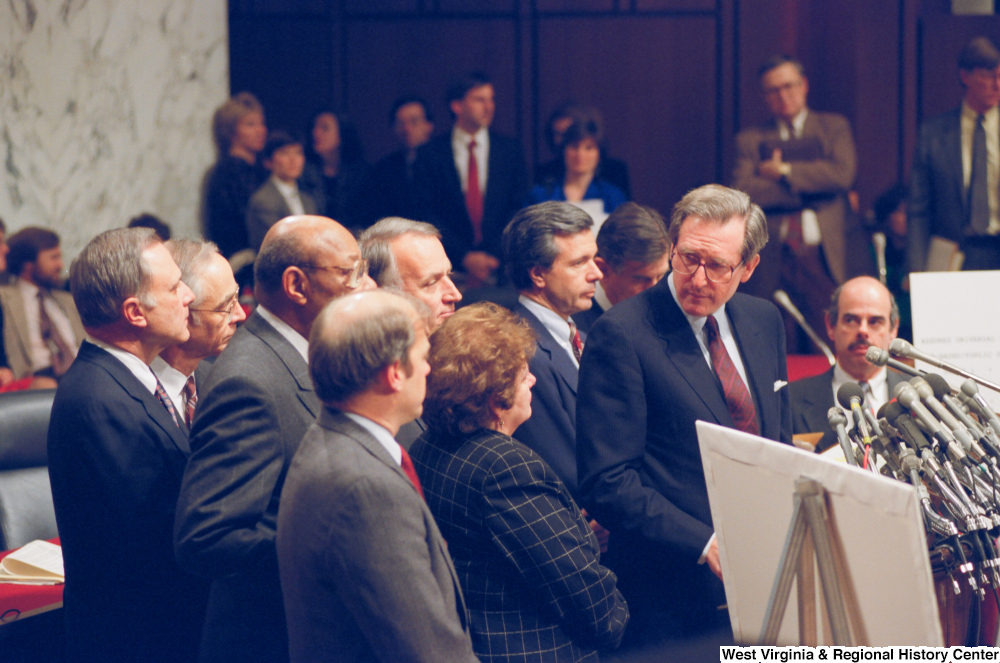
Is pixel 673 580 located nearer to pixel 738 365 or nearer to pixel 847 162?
pixel 738 365

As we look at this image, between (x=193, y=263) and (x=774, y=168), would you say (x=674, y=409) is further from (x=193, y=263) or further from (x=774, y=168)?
(x=774, y=168)

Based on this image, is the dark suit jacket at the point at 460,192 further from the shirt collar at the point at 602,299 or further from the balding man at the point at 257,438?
the balding man at the point at 257,438

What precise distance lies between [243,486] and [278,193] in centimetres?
404

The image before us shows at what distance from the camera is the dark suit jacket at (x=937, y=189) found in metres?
5.21

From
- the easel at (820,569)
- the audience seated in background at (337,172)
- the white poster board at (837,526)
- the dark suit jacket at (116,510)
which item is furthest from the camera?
the audience seated in background at (337,172)

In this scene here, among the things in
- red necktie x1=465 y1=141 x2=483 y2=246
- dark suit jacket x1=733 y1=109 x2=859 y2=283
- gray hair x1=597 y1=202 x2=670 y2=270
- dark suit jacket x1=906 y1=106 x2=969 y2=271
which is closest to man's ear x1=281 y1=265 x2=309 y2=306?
gray hair x1=597 y1=202 x2=670 y2=270

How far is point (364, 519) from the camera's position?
5.49 feet

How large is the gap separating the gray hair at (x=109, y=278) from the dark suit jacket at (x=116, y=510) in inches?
3.6

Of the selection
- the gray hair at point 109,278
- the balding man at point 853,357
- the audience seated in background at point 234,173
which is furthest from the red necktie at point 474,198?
the gray hair at point 109,278

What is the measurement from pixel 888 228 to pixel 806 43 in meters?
1.50

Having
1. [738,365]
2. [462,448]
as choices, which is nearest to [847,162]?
[738,365]

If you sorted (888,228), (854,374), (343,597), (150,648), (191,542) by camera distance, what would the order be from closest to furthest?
(343,597) → (191,542) → (150,648) → (854,374) → (888,228)

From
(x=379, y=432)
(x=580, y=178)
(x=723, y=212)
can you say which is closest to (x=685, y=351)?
(x=723, y=212)

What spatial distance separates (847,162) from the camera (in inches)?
235
